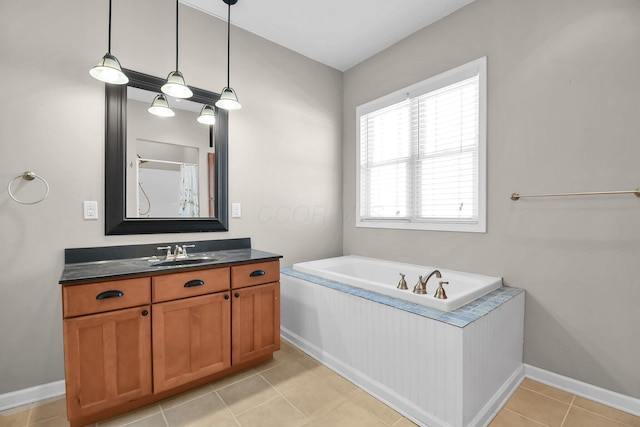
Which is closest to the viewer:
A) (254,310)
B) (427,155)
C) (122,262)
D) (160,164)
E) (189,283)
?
(189,283)

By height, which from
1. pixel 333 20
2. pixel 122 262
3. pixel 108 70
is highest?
pixel 333 20

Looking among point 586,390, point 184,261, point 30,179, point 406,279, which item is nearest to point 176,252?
point 184,261

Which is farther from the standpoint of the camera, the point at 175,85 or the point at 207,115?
the point at 207,115

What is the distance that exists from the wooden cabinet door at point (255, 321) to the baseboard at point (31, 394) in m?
1.09

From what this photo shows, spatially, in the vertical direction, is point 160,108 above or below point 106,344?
above

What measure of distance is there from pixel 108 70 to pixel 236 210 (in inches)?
53.2

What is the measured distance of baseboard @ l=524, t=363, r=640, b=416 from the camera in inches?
66.9

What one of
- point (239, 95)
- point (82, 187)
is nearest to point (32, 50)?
point (82, 187)

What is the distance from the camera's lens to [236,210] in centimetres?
263

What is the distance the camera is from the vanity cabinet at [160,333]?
1515 millimetres

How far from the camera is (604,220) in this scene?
178 cm

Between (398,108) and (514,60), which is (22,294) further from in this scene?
(514,60)

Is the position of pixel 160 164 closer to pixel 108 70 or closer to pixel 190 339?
pixel 108 70

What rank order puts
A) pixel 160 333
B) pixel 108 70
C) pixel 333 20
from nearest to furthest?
pixel 108 70
pixel 160 333
pixel 333 20
